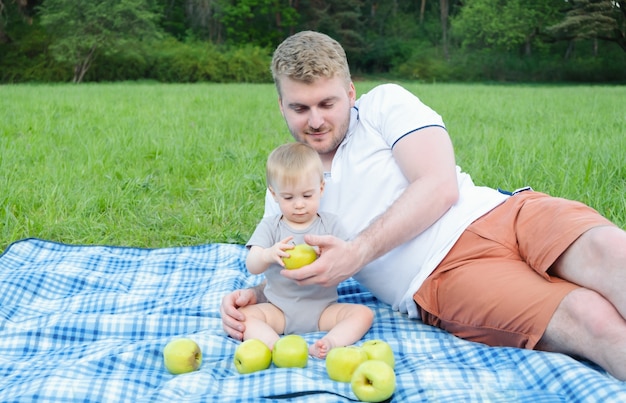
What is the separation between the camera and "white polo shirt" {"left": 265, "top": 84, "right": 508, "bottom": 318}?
9.50 feet

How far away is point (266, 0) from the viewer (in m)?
46.0

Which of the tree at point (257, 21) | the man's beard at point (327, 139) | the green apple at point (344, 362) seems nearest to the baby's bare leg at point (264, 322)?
the green apple at point (344, 362)

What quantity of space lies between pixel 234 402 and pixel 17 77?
35.6 m

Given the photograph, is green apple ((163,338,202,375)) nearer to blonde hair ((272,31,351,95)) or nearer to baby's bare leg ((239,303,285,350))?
baby's bare leg ((239,303,285,350))

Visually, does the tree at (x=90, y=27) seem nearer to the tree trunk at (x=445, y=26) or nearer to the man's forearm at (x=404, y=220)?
the tree trunk at (x=445, y=26)

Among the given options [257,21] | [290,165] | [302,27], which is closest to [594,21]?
[302,27]

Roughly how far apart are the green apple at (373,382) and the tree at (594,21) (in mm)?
37925

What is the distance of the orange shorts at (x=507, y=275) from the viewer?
8.21 feet

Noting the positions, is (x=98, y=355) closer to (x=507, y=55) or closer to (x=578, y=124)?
(x=578, y=124)

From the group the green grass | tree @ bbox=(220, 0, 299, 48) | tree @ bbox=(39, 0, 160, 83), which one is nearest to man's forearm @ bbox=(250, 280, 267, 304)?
the green grass

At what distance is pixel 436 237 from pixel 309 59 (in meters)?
0.97

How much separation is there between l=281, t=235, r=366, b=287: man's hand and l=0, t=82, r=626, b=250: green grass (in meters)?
2.25

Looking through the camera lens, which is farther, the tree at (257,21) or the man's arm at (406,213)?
the tree at (257,21)

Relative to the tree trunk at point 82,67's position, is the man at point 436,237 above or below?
above
